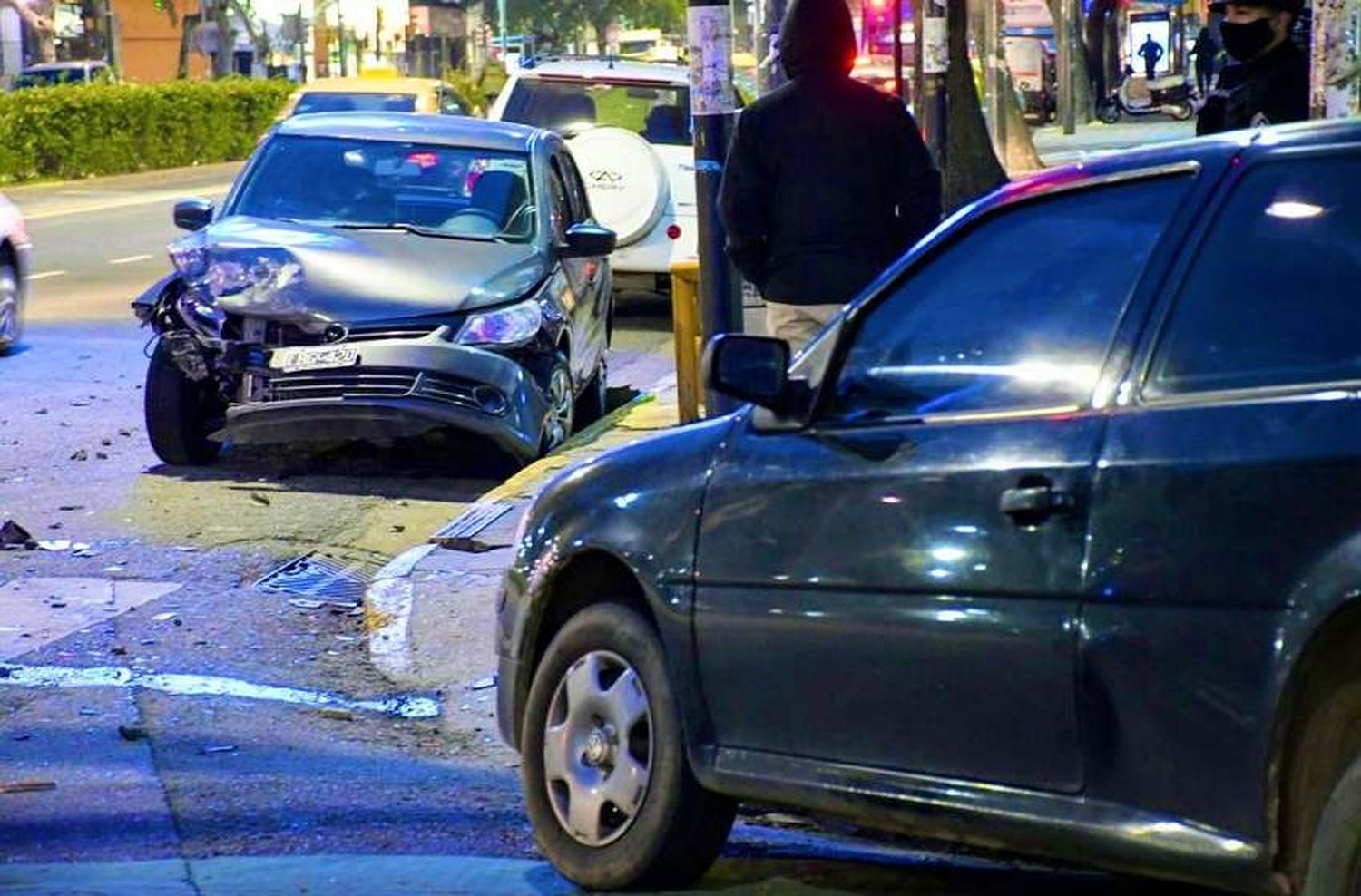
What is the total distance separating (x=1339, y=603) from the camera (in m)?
3.98

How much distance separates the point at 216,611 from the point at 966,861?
13.5 feet

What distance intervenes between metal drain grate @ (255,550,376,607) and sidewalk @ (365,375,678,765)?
116 millimetres

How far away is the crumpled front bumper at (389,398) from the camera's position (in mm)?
11484

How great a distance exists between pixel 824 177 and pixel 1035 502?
389cm

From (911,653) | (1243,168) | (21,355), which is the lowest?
(21,355)

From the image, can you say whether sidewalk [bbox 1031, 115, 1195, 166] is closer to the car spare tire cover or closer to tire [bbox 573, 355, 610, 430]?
the car spare tire cover

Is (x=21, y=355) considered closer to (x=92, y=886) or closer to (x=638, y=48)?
(x=92, y=886)

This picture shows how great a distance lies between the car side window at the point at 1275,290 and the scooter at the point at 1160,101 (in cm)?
3007

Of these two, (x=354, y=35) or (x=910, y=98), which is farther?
(x=354, y=35)

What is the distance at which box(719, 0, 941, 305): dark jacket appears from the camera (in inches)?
326

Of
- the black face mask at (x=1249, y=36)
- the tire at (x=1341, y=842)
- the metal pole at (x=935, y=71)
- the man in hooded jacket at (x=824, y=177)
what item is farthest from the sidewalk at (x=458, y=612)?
the metal pole at (x=935, y=71)

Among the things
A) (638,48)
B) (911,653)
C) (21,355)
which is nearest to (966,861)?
(911,653)

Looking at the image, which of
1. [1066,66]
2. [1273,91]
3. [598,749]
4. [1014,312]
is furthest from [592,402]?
[1066,66]

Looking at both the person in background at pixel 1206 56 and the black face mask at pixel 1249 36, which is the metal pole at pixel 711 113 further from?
the person in background at pixel 1206 56
